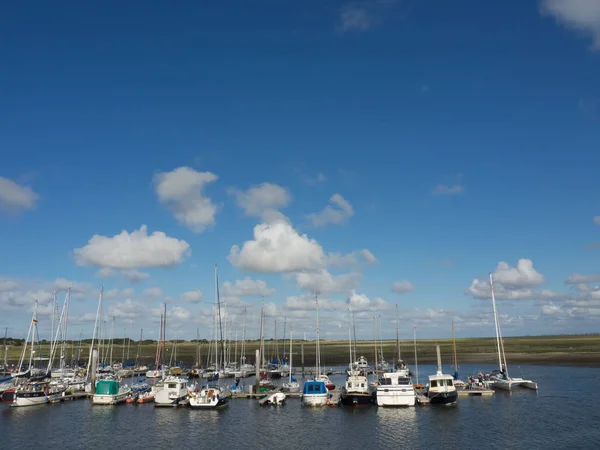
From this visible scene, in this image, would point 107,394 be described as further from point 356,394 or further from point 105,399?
point 356,394

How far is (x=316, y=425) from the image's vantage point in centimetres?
5731

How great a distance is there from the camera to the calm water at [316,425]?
48875 millimetres

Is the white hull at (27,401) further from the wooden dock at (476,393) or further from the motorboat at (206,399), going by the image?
the wooden dock at (476,393)

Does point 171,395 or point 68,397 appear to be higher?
point 171,395

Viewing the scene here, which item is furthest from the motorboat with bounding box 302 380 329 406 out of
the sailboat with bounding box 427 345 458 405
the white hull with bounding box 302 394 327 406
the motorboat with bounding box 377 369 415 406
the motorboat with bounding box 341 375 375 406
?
the sailboat with bounding box 427 345 458 405

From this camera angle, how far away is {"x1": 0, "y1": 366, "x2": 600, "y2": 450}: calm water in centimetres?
4888

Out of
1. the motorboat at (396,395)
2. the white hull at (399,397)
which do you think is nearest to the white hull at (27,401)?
the motorboat at (396,395)

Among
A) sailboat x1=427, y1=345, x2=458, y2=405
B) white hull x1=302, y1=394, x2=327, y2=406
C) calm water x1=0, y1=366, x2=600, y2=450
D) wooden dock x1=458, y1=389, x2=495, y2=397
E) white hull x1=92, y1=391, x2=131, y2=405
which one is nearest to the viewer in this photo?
calm water x1=0, y1=366, x2=600, y2=450

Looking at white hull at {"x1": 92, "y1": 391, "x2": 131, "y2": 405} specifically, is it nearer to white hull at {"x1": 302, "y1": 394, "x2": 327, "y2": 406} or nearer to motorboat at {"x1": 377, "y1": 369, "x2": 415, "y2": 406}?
white hull at {"x1": 302, "y1": 394, "x2": 327, "y2": 406}

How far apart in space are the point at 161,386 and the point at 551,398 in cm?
6028

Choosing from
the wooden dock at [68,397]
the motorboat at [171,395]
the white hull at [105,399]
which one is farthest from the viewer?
the wooden dock at [68,397]

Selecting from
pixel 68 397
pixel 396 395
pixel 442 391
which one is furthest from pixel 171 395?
pixel 442 391

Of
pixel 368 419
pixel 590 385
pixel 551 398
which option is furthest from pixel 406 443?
pixel 590 385

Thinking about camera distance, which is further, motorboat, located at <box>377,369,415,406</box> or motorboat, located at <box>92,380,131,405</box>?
motorboat, located at <box>92,380,131,405</box>
